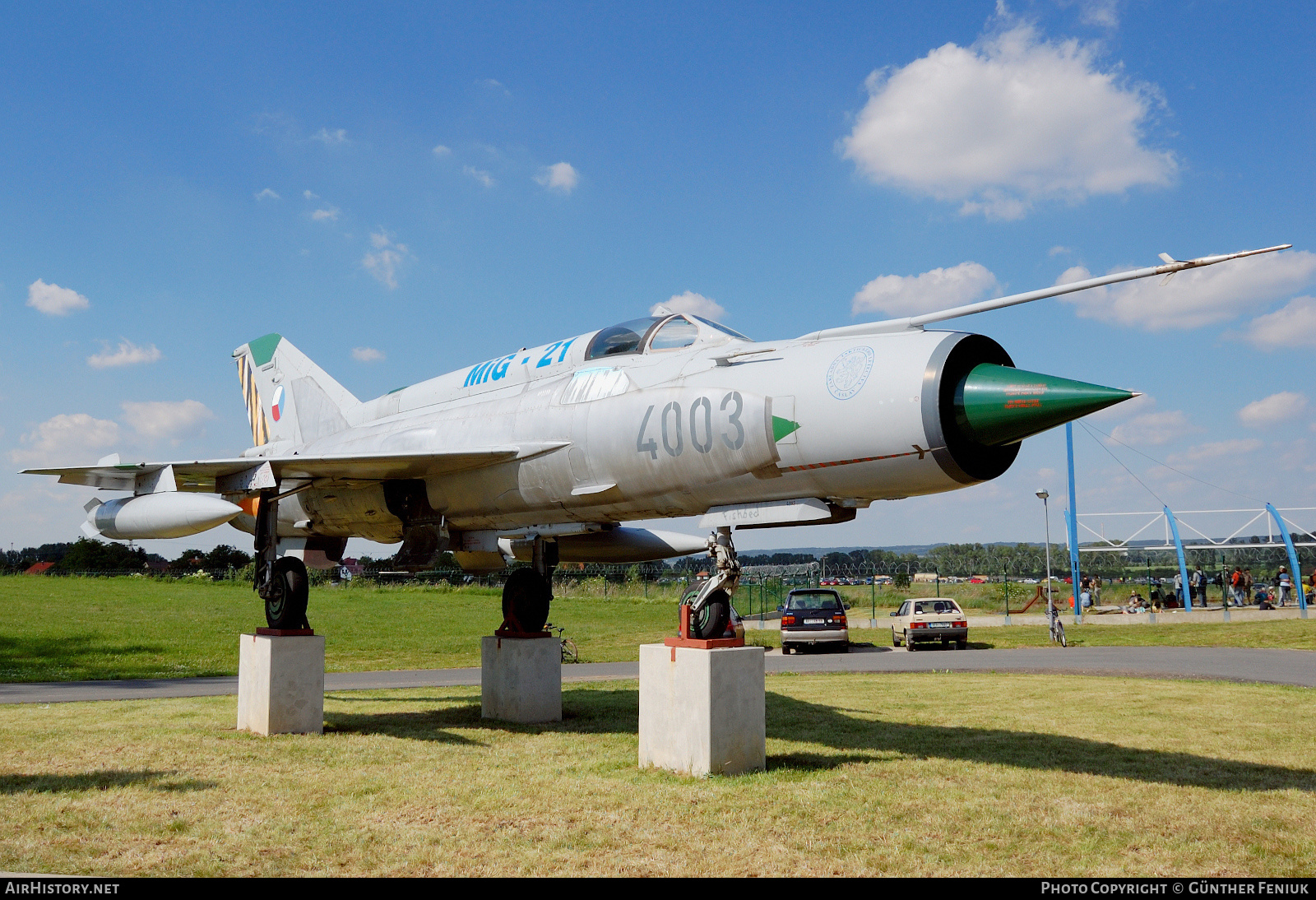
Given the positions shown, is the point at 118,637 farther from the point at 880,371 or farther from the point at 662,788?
the point at 880,371

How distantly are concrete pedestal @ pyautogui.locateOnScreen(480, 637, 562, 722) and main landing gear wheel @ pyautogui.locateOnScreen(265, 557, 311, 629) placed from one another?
207 centimetres

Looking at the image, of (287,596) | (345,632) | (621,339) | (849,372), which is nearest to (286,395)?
(287,596)

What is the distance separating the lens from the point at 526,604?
11062mm

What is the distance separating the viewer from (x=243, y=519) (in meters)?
13.0

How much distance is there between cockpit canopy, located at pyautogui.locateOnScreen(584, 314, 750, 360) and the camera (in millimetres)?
8344

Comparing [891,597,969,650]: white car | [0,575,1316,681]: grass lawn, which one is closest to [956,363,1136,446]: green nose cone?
[0,575,1316,681]: grass lawn

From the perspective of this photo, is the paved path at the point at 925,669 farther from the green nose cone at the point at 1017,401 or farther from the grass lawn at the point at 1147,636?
the green nose cone at the point at 1017,401

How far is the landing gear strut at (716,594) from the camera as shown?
759 centimetres

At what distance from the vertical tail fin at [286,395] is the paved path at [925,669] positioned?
432 centimetres

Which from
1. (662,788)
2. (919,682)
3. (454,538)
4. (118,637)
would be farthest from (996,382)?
(118,637)

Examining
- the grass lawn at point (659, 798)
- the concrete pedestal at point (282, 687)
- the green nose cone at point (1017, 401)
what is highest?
the green nose cone at point (1017, 401)

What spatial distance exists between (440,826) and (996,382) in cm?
472

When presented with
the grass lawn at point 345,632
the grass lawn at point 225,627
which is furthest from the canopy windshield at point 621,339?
the grass lawn at point 225,627

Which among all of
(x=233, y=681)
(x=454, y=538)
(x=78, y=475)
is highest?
(x=78, y=475)
